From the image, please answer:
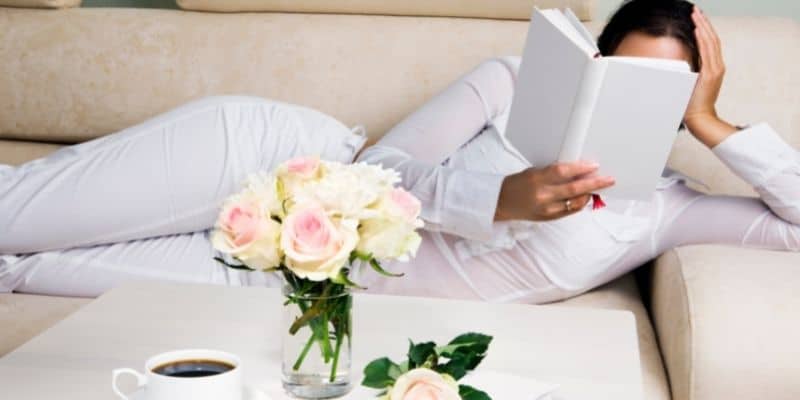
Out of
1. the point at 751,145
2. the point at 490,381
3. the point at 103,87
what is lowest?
the point at 490,381

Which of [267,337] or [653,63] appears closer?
[267,337]

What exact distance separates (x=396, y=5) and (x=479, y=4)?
0.16 metres

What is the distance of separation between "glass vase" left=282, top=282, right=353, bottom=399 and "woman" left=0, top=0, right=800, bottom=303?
605 millimetres

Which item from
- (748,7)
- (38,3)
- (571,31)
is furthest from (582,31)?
(38,3)

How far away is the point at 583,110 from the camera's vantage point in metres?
1.40

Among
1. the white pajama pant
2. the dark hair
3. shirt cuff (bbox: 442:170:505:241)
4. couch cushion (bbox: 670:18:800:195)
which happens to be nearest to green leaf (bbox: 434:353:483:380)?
shirt cuff (bbox: 442:170:505:241)

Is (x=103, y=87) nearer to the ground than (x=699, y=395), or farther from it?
farther from it

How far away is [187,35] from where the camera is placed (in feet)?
7.39

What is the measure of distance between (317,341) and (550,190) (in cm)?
52

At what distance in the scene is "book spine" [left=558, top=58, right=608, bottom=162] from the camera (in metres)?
1.36

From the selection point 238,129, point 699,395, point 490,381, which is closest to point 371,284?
point 238,129

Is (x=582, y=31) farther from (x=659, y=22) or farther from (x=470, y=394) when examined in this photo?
(x=470, y=394)

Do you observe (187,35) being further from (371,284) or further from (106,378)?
(106,378)

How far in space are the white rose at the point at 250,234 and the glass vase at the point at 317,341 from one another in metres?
0.06
